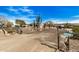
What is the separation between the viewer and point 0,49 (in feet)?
8.95

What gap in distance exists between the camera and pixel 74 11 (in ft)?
8.98

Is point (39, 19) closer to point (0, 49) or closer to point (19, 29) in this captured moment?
point (19, 29)

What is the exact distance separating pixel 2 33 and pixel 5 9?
0.97 feet

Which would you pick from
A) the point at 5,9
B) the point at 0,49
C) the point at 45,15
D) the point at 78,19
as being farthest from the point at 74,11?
the point at 0,49

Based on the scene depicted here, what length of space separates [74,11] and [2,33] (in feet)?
3.03

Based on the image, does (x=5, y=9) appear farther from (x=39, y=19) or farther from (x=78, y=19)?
(x=78, y=19)

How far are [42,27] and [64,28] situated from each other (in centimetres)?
27
